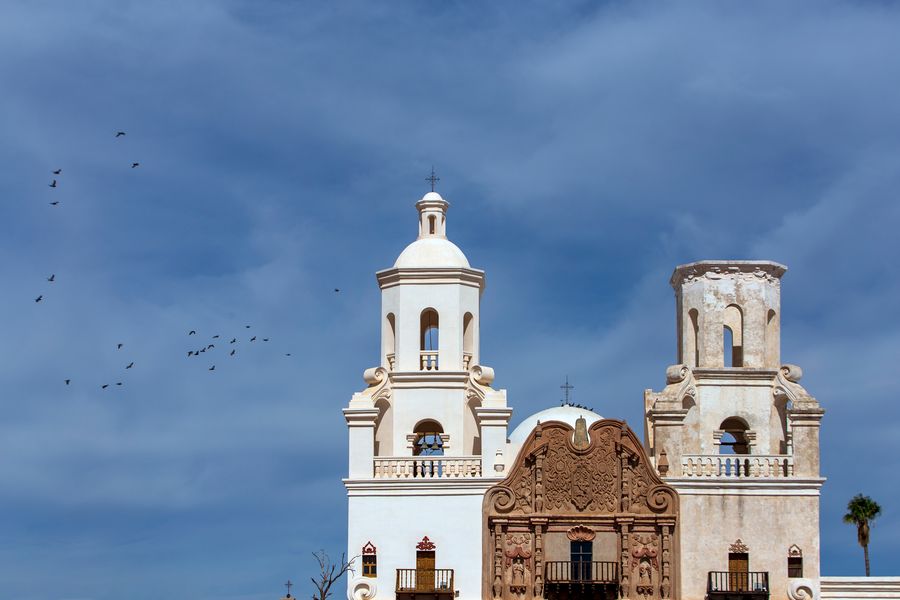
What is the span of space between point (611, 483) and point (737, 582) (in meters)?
4.76

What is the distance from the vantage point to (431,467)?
6419cm

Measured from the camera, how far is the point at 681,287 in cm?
6662

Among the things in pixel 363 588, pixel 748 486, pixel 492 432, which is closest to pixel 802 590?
pixel 748 486

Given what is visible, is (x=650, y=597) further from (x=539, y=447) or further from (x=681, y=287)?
(x=681, y=287)

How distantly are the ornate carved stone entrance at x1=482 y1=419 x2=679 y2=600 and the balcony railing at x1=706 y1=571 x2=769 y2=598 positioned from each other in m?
1.14

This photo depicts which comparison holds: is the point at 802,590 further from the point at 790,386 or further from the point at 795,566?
the point at 790,386

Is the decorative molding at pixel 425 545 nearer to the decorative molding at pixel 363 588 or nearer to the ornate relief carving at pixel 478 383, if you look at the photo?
the decorative molding at pixel 363 588

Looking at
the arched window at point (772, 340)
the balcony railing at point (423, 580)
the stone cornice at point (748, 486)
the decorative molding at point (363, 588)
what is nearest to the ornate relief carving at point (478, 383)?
the balcony railing at point (423, 580)

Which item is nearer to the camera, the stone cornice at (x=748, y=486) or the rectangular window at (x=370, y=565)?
the rectangular window at (x=370, y=565)

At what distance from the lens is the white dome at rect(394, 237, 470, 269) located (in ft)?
221

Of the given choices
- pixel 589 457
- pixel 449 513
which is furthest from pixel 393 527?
pixel 589 457

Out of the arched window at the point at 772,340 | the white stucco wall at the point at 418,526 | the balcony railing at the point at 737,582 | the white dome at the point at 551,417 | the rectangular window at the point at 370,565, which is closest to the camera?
the balcony railing at the point at 737,582

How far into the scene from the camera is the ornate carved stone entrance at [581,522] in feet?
206

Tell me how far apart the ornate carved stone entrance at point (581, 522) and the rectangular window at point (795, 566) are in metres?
3.42
